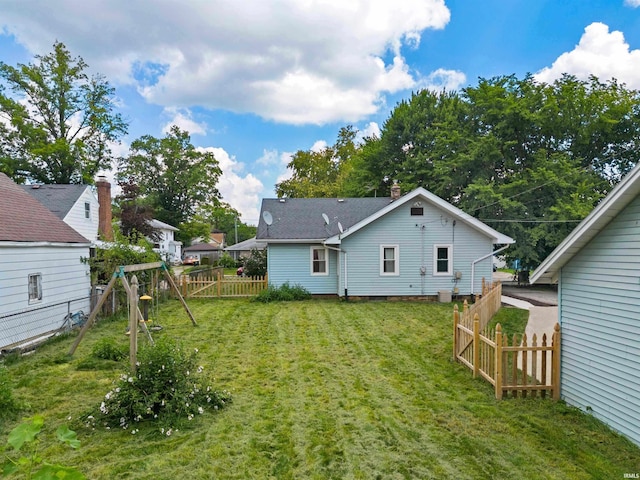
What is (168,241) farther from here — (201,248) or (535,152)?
(535,152)

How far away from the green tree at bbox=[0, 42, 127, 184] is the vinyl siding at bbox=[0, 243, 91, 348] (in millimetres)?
18201

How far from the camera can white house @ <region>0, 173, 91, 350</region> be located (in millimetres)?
9141

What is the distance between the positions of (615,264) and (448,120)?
23800 mm

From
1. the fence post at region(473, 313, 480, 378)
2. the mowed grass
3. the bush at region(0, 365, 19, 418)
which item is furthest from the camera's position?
the fence post at region(473, 313, 480, 378)

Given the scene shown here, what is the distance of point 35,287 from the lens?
1040 centimetres

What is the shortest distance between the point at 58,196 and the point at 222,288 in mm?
9796

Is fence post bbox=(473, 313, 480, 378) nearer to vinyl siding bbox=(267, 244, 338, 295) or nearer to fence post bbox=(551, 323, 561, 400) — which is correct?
fence post bbox=(551, 323, 561, 400)

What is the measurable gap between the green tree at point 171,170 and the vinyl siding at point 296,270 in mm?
Result: 27173

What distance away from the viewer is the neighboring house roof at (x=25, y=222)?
9739mm

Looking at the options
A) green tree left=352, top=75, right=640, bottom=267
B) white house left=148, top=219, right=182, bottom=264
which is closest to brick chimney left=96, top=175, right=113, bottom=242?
white house left=148, top=219, right=182, bottom=264

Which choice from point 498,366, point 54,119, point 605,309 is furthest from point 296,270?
point 54,119

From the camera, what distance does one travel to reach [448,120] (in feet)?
87.2

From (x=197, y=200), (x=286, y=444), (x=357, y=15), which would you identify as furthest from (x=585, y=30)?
(x=197, y=200)

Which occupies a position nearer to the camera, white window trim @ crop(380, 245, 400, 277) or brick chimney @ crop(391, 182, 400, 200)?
white window trim @ crop(380, 245, 400, 277)
